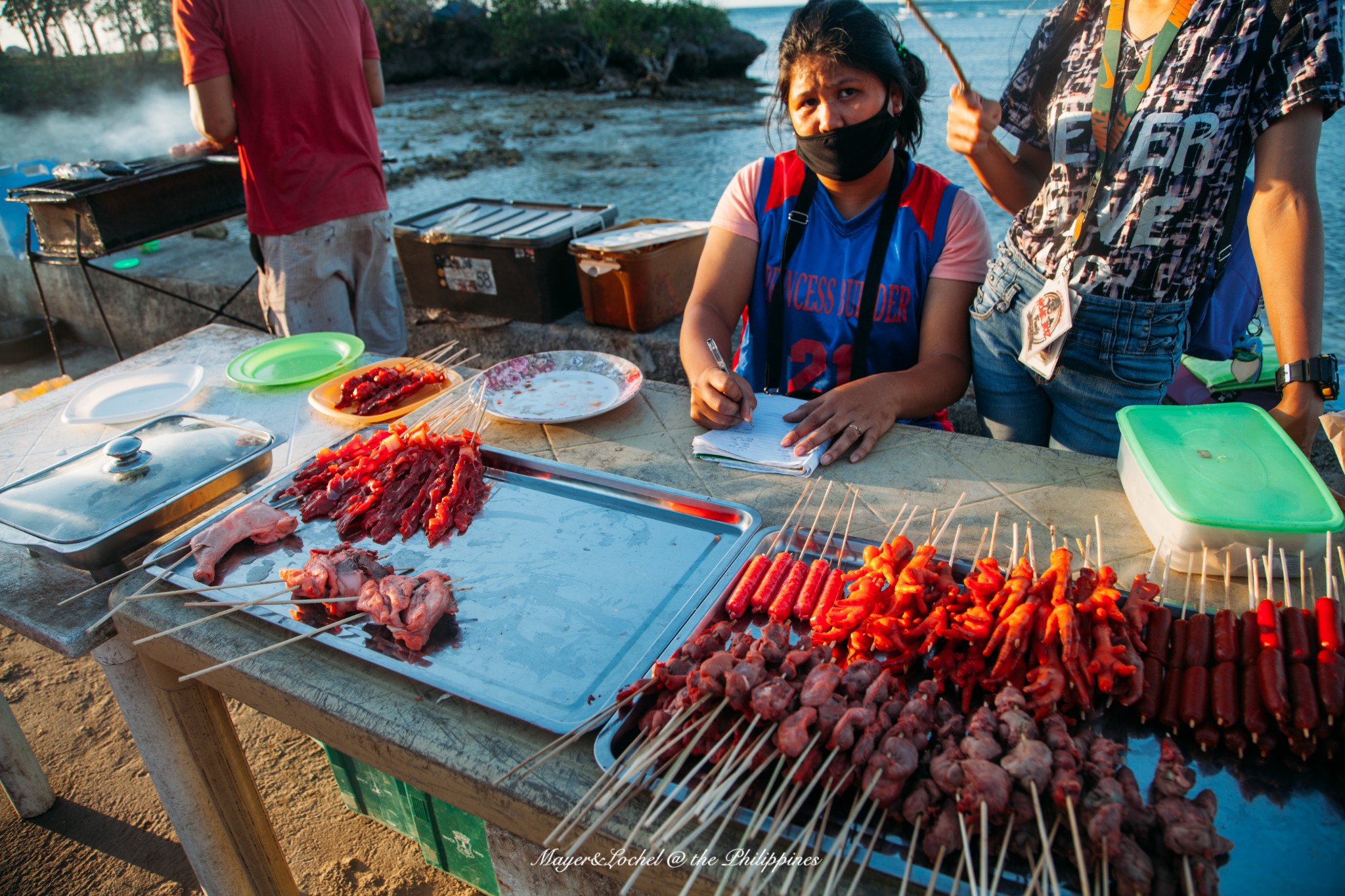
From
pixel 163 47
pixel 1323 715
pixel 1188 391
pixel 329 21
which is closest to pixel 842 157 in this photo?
pixel 1188 391

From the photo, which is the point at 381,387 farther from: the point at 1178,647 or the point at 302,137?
the point at 1178,647

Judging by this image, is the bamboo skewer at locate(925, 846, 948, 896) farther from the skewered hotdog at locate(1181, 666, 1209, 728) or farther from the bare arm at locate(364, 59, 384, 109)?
the bare arm at locate(364, 59, 384, 109)

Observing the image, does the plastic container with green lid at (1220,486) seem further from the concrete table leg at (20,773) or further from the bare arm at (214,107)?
the bare arm at (214,107)

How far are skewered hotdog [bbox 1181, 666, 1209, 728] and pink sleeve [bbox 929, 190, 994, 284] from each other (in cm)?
189

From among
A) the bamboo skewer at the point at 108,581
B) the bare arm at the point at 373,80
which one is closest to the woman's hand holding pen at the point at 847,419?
the bamboo skewer at the point at 108,581

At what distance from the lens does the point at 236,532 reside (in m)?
2.12

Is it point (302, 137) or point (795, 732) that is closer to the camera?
point (795, 732)

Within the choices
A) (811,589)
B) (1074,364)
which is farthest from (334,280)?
(1074,364)

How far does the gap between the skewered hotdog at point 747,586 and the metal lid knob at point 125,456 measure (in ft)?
6.15

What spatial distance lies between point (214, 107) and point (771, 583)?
420 cm

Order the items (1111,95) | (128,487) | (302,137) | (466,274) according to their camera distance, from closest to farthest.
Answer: (128,487) < (1111,95) < (302,137) < (466,274)

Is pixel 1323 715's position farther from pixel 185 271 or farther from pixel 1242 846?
pixel 185 271

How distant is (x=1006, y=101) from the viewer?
2840 mm

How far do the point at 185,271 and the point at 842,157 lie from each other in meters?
6.92
